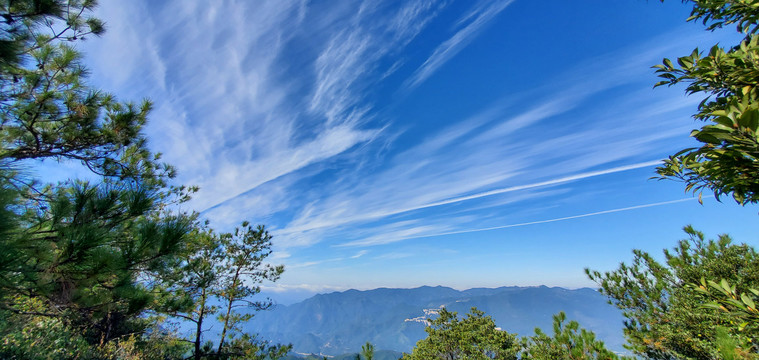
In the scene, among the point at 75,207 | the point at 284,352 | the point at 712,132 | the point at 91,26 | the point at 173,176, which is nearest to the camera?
the point at 712,132

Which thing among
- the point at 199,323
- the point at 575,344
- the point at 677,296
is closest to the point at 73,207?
the point at 575,344

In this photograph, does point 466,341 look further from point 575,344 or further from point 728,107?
point 728,107

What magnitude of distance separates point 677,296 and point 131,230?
1542 cm

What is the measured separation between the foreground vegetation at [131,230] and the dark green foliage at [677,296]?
42mm

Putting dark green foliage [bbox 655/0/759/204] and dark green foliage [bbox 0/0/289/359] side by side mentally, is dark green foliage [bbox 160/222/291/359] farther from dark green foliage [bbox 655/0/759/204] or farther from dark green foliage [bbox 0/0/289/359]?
dark green foliage [bbox 655/0/759/204]

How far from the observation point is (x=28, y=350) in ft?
25.0

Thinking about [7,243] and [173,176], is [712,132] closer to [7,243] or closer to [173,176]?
[7,243]

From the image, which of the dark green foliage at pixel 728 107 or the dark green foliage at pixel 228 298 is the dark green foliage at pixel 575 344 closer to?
the dark green foliage at pixel 728 107

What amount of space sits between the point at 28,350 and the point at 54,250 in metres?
9.37

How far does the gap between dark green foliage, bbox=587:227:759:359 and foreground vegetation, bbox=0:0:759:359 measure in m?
0.04

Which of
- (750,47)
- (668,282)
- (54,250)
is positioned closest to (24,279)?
(54,250)

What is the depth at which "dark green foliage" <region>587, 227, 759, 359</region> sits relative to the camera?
7098 millimetres

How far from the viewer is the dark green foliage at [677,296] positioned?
7098 millimetres

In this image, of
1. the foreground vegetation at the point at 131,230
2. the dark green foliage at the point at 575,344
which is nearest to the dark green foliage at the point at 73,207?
the foreground vegetation at the point at 131,230
